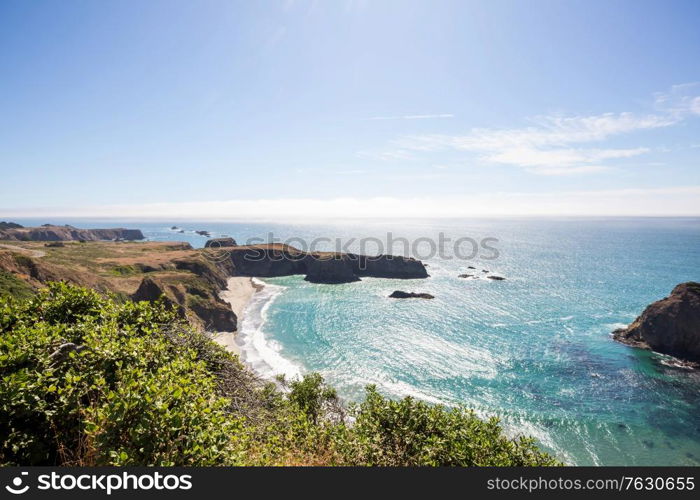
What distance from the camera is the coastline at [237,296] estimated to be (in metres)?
68.9

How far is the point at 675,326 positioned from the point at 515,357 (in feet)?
106

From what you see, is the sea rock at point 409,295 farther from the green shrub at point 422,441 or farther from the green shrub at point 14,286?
the green shrub at point 422,441

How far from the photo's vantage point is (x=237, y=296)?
10556 centimetres

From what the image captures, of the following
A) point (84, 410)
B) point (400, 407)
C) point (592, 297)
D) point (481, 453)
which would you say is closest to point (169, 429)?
point (84, 410)

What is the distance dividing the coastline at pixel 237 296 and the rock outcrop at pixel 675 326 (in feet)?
275

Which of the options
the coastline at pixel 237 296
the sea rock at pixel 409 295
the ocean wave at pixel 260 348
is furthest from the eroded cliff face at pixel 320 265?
the ocean wave at pixel 260 348

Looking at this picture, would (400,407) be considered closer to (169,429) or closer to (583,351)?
(169,429)

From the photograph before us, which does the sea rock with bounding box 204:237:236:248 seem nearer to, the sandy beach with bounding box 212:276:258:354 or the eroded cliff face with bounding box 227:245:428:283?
the eroded cliff face with bounding box 227:245:428:283

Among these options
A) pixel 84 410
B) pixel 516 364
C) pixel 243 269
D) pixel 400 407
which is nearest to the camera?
pixel 84 410

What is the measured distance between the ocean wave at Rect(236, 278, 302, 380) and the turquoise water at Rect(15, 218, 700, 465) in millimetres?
381

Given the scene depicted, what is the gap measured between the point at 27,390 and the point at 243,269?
142 meters

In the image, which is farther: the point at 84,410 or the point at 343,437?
the point at 343,437

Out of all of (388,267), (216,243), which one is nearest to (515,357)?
(388,267)

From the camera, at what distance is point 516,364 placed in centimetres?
5700
